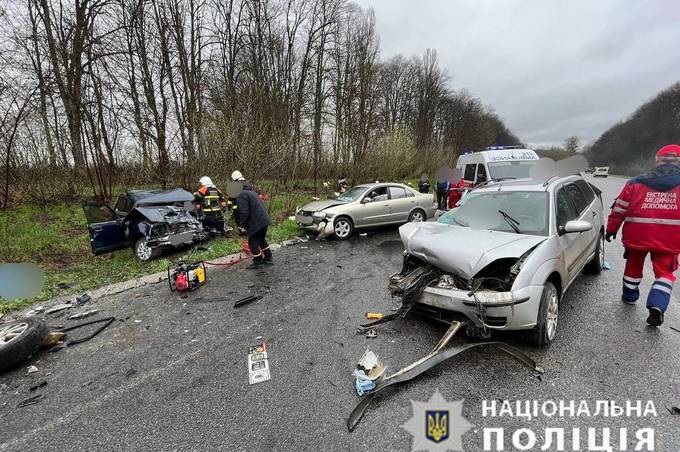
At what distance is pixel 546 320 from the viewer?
9.32 ft

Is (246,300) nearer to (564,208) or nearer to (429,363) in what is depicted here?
(429,363)

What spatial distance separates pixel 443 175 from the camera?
461 inches

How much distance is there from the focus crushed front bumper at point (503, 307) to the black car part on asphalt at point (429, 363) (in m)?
0.21

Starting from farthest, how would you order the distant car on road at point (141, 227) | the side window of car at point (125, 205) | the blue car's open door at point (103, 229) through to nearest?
the side window of car at point (125, 205)
the distant car on road at point (141, 227)
the blue car's open door at point (103, 229)

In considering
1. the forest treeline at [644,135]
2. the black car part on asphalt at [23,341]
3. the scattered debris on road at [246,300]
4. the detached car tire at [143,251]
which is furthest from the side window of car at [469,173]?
the forest treeline at [644,135]

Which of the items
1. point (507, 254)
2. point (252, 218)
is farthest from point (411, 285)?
point (252, 218)

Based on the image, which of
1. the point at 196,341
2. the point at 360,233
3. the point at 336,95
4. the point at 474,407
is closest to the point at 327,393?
the point at 474,407

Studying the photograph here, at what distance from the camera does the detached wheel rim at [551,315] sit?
9.48ft

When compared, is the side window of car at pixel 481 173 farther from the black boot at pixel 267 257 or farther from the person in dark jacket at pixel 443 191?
the black boot at pixel 267 257

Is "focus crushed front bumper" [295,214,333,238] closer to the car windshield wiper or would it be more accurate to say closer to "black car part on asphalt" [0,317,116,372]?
the car windshield wiper

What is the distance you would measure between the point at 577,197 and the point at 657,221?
102 cm

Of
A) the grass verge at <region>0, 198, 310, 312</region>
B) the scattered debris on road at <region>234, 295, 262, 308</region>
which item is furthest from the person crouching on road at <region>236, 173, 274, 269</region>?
the scattered debris on road at <region>234, 295, 262, 308</region>

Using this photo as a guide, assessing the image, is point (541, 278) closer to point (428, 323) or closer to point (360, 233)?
point (428, 323)

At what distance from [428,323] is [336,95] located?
19.2 m
